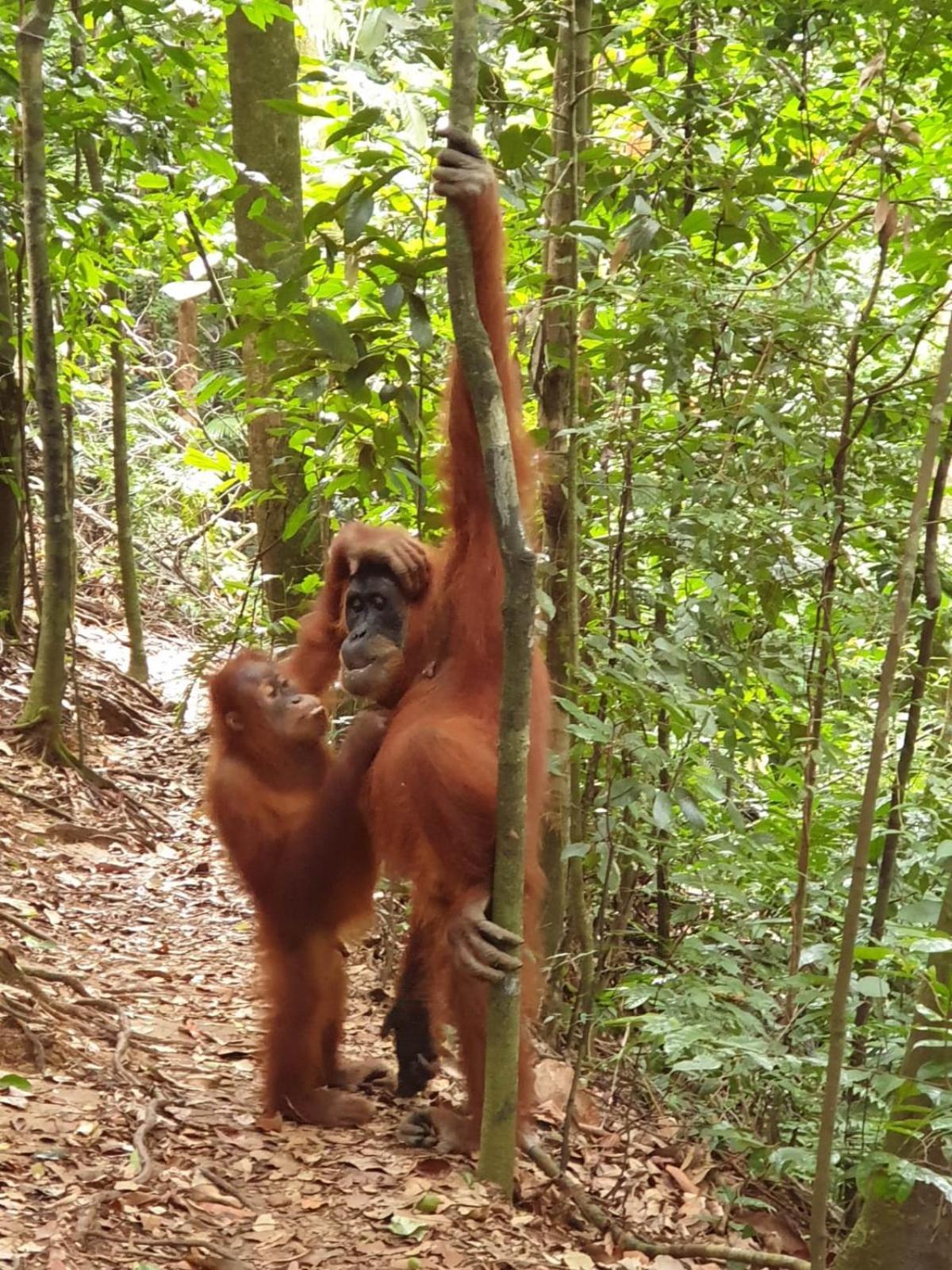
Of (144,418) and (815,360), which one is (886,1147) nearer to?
(815,360)

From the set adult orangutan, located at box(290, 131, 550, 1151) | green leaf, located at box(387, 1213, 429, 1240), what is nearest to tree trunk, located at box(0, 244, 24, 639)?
adult orangutan, located at box(290, 131, 550, 1151)

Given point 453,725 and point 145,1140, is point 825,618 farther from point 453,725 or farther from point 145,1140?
point 145,1140

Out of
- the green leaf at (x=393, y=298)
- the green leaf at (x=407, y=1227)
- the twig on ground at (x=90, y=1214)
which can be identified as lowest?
the green leaf at (x=407, y=1227)

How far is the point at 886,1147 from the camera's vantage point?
8.99 feet

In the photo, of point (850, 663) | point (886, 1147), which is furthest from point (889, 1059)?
point (850, 663)

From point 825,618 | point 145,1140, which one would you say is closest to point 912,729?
point 825,618

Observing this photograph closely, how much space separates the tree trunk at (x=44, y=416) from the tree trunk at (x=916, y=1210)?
155 inches

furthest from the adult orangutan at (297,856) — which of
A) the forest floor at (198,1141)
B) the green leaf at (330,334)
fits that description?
the green leaf at (330,334)

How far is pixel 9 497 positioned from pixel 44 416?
1953 millimetres

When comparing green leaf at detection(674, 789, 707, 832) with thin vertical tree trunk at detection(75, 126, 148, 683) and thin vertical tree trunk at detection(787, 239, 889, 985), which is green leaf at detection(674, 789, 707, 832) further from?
thin vertical tree trunk at detection(75, 126, 148, 683)

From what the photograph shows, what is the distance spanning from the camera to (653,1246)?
2936 millimetres

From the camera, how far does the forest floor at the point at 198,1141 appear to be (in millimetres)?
2537

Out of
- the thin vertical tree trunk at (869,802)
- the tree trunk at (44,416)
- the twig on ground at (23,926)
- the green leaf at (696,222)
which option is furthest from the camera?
the tree trunk at (44,416)

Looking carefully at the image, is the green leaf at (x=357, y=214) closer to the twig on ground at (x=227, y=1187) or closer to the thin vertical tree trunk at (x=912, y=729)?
the thin vertical tree trunk at (x=912, y=729)
